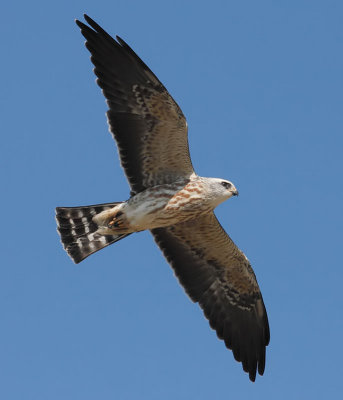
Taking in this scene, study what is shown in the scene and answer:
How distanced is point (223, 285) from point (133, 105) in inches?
162

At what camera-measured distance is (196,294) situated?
15992 millimetres

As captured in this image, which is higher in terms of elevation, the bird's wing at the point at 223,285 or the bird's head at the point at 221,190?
the bird's head at the point at 221,190

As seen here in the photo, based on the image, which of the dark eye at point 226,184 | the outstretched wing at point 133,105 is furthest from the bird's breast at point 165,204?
the outstretched wing at point 133,105

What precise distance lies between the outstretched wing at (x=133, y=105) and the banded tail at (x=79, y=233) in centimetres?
136

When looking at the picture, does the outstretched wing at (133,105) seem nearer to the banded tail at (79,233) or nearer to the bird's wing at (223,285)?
the banded tail at (79,233)

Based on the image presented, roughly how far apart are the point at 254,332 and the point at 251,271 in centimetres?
120

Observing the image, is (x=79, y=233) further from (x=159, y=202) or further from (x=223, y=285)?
(x=223, y=285)

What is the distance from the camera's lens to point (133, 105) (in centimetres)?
1433

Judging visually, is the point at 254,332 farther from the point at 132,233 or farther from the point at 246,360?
the point at 132,233

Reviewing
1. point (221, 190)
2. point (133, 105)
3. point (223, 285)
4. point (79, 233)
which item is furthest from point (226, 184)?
point (79, 233)

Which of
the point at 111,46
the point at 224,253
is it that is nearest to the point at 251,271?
the point at 224,253

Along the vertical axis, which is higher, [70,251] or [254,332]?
[70,251]

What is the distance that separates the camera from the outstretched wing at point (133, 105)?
46.4 ft

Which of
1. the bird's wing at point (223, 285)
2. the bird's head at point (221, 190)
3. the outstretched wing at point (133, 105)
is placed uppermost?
the outstretched wing at point (133, 105)
